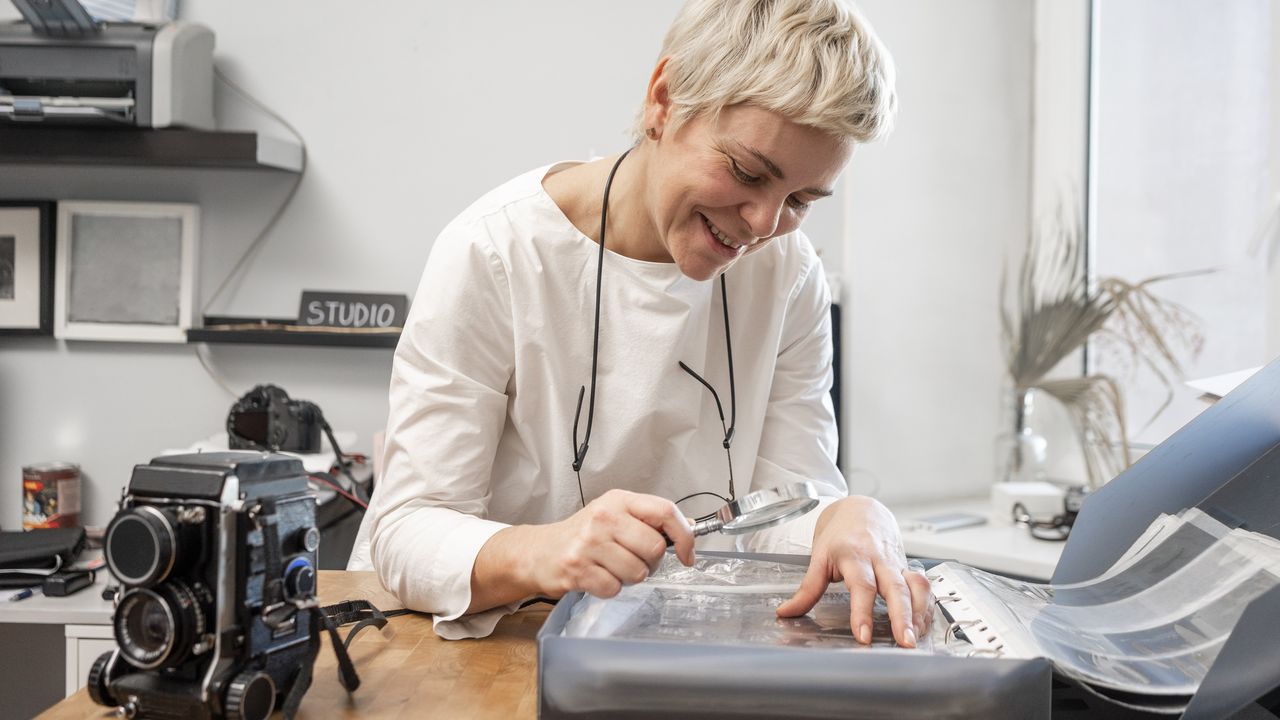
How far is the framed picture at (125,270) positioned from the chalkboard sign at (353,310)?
29 centimetres

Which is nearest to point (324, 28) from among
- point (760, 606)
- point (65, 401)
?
point (65, 401)

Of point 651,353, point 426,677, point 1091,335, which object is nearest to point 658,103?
point 651,353

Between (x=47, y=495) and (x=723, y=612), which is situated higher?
(x=723, y=612)

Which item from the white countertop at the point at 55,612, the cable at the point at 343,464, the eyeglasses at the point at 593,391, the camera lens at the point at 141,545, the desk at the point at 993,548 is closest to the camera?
the camera lens at the point at 141,545

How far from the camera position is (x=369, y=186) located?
8.05 feet

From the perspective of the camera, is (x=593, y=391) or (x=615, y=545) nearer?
(x=615, y=545)

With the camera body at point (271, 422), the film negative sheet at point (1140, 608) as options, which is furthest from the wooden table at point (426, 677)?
the camera body at point (271, 422)

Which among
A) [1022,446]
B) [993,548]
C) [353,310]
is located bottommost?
[993,548]

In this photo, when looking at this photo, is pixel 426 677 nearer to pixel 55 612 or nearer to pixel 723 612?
pixel 723 612

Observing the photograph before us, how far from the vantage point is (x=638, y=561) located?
2.49ft

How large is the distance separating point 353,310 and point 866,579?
6.19 feet

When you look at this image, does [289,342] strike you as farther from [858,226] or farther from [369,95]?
[858,226]

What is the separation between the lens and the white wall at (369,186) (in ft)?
7.97

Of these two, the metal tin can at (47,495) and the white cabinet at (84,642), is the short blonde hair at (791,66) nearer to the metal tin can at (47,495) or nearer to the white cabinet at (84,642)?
the white cabinet at (84,642)
